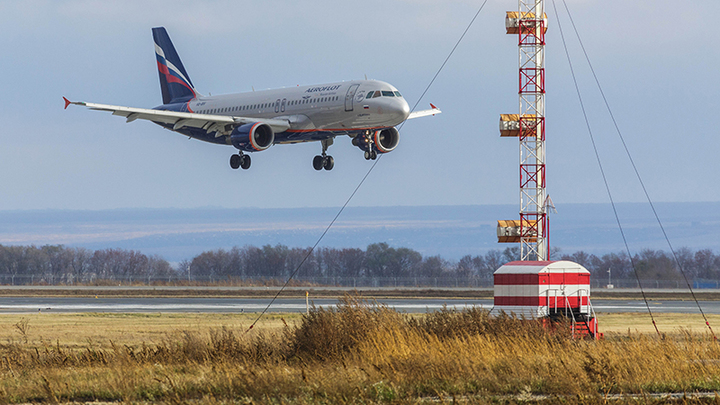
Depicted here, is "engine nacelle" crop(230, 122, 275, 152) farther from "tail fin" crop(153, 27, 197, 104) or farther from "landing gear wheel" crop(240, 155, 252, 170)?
"tail fin" crop(153, 27, 197, 104)

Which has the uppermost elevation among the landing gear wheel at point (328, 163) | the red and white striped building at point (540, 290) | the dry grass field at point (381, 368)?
the landing gear wheel at point (328, 163)

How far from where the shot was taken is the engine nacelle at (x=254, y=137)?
52719 mm

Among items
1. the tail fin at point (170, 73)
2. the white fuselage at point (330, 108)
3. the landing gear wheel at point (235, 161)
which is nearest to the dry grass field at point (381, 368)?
the white fuselage at point (330, 108)

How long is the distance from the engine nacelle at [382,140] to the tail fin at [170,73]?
84.9 ft

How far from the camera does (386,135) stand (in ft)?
172

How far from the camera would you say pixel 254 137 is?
52969 millimetres

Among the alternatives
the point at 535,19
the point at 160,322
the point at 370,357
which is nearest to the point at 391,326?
the point at 370,357

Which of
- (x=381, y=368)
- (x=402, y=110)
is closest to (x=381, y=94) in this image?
(x=402, y=110)

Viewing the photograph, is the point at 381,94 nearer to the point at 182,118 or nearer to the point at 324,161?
the point at 324,161

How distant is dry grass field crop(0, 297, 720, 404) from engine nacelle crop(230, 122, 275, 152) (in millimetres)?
23545

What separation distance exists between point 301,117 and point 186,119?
10018 mm

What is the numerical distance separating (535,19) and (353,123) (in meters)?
21.0

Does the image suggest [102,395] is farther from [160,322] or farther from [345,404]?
[160,322]

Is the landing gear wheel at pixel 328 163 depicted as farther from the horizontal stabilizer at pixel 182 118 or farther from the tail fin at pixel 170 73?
the tail fin at pixel 170 73
